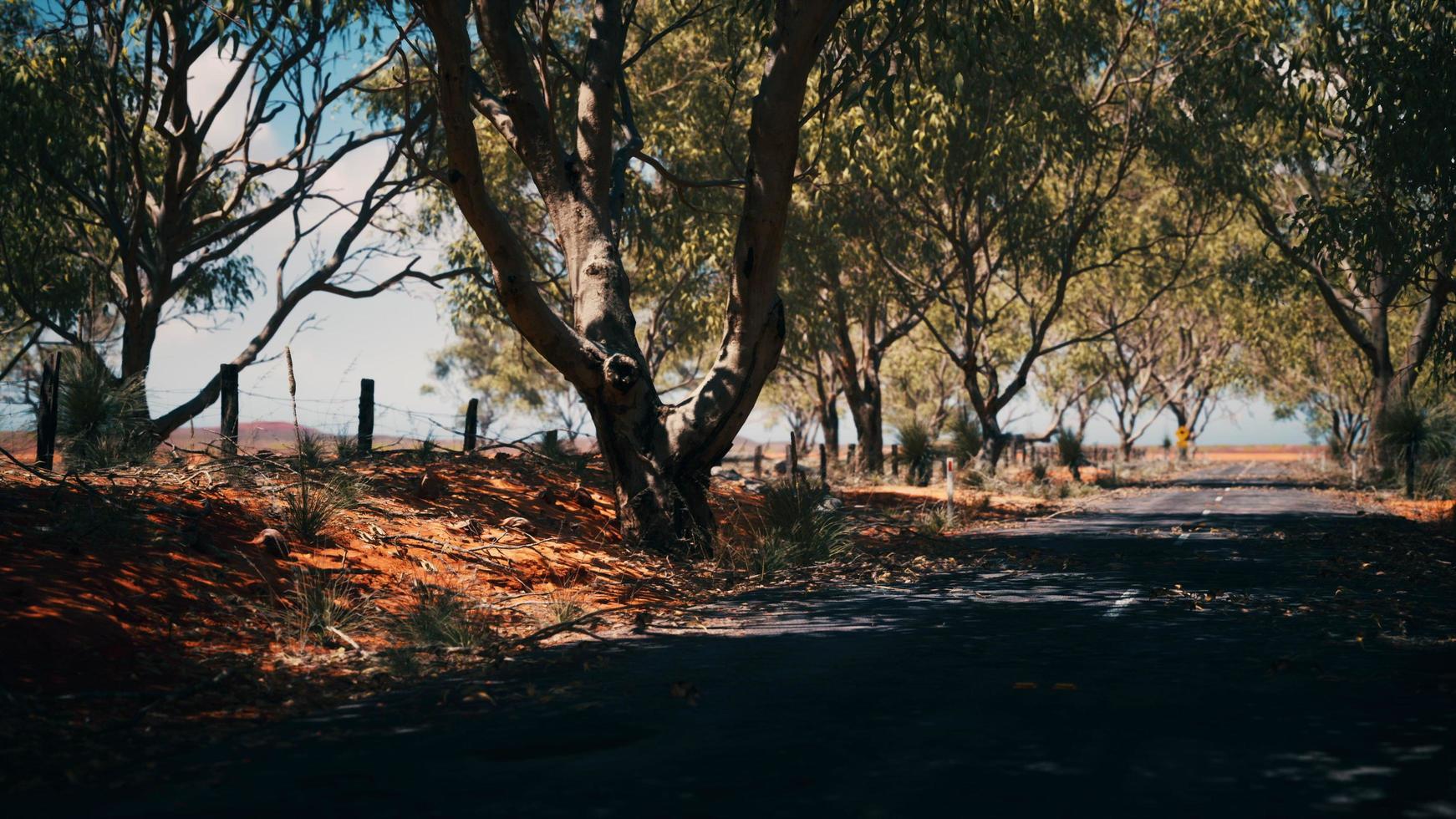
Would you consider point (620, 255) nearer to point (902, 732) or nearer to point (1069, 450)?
point (902, 732)

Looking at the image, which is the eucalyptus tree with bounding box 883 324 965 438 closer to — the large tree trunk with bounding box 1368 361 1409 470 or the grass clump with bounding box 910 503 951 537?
the large tree trunk with bounding box 1368 361 1409 470

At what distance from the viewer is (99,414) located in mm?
14062

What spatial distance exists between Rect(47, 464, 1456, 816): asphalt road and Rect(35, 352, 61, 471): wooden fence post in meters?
7.24

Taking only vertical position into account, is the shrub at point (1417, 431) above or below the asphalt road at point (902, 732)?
above

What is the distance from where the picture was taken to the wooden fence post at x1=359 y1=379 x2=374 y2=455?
16500mm

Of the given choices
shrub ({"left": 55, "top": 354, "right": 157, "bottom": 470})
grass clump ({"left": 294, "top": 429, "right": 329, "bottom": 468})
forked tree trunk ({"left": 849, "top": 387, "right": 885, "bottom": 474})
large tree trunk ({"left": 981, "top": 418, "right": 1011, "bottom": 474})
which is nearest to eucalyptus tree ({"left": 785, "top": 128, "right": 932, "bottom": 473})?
forked tree trunk ({"left": 849, "top": 387, "right": 885, "bottom": 474})

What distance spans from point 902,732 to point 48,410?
10.5m

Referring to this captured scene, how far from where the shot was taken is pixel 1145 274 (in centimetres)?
4278

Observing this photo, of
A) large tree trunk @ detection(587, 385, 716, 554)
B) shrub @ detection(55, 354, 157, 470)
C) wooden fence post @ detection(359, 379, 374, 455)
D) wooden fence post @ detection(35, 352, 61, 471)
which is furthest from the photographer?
wooden fence post @ detection(359, 379, 374, 455)

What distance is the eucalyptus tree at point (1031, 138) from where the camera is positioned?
80.9 ft

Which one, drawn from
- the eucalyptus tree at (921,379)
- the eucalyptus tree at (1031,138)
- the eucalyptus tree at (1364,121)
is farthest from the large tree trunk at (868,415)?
the eucalyptus tree at (1364,121)

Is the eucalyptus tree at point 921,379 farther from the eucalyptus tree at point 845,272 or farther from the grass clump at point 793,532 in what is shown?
the grass clump at point 793,532

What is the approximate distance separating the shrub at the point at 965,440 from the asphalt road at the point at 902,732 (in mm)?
24926

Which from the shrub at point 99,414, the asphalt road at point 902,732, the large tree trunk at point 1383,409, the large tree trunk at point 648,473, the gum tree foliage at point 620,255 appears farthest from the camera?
the large tree trunk at point 1383,409
